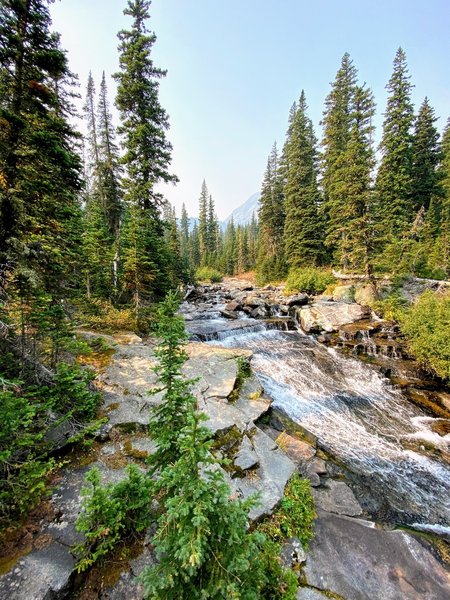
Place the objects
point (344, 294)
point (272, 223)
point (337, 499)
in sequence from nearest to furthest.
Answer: point (337, 499) → point (344, 294) → point (272, 223)

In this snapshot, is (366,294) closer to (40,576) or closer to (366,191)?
(366,191)

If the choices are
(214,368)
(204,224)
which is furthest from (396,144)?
(204,224)

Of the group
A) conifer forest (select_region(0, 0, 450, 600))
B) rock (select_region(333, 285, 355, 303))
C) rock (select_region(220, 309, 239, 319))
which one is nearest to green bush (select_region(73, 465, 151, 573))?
conifer forest (select_region(0, 0, 450, 600))

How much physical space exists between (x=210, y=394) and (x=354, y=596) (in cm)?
417

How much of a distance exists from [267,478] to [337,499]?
1.42 metres

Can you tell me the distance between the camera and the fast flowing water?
5.30 metres

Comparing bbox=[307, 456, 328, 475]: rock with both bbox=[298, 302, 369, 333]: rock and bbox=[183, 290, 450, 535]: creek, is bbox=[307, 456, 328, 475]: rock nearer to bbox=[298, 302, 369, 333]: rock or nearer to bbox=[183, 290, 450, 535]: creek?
bbox=[183, 290, 450, 535]: creek

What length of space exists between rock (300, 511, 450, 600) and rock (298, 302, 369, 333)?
1211 centimetres

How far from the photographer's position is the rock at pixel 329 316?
617 inches

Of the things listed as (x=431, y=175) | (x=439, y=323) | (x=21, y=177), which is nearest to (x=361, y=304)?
(x=439, y=323)

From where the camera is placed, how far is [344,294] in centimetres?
2039

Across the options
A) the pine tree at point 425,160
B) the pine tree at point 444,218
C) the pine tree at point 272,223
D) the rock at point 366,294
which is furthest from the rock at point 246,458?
the pine tree at point 425,160

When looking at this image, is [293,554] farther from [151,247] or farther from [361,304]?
[361,304]

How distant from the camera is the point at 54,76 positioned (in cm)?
616
